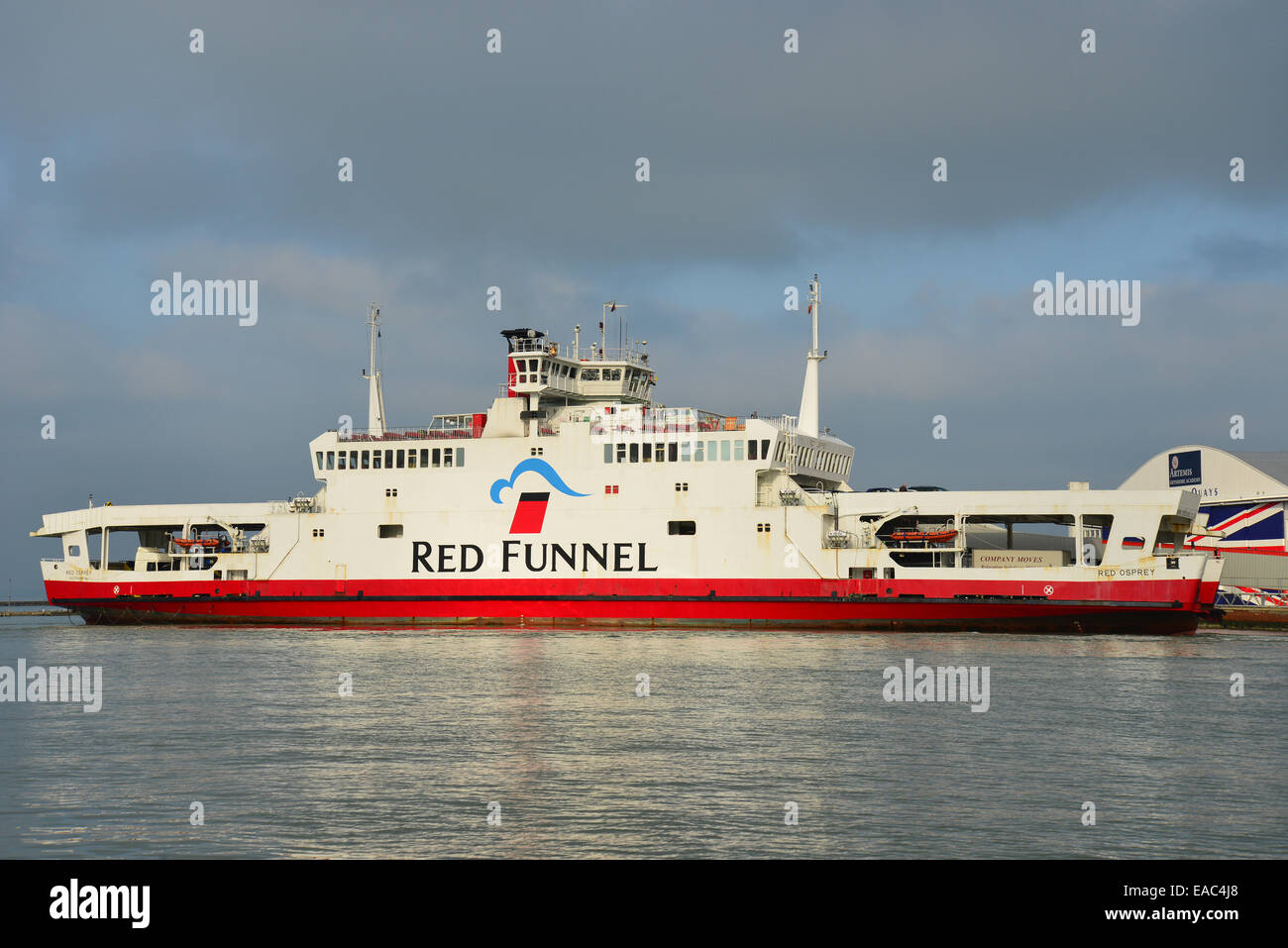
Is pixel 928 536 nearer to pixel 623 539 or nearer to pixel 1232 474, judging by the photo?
pixel 623 539

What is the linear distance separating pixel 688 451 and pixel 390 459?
469 inches

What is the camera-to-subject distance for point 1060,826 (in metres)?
14.6

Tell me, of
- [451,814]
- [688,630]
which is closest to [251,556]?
[688,630]

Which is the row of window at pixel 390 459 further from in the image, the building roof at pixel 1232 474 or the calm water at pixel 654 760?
the building roof at pixel 1232 474

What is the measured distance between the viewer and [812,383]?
46.5 meters

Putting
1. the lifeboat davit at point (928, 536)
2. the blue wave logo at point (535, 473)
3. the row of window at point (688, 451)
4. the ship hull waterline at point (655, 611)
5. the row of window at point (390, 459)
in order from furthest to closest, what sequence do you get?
1. the row of window at point (390, 459)
2. the blue wave logo at point (535, 473)
3. the row of window at point (688, 451)
4. the lifeboat davit at point (928, 536)
5. the ship hull waterline at point (655, 611)

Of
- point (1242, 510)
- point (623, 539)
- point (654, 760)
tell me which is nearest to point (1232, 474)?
point (1242, 510)

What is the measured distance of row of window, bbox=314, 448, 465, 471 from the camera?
4525 cm

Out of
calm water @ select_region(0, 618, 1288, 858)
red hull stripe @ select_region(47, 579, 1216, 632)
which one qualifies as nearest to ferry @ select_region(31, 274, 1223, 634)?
red hull stripe @ select_region(47, 579, 1216, 632)

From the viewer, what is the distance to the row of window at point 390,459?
45250mm

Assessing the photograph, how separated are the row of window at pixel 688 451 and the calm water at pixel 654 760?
34.3ft

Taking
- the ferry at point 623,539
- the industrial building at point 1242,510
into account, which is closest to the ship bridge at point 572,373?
the ferry at point 623,539
